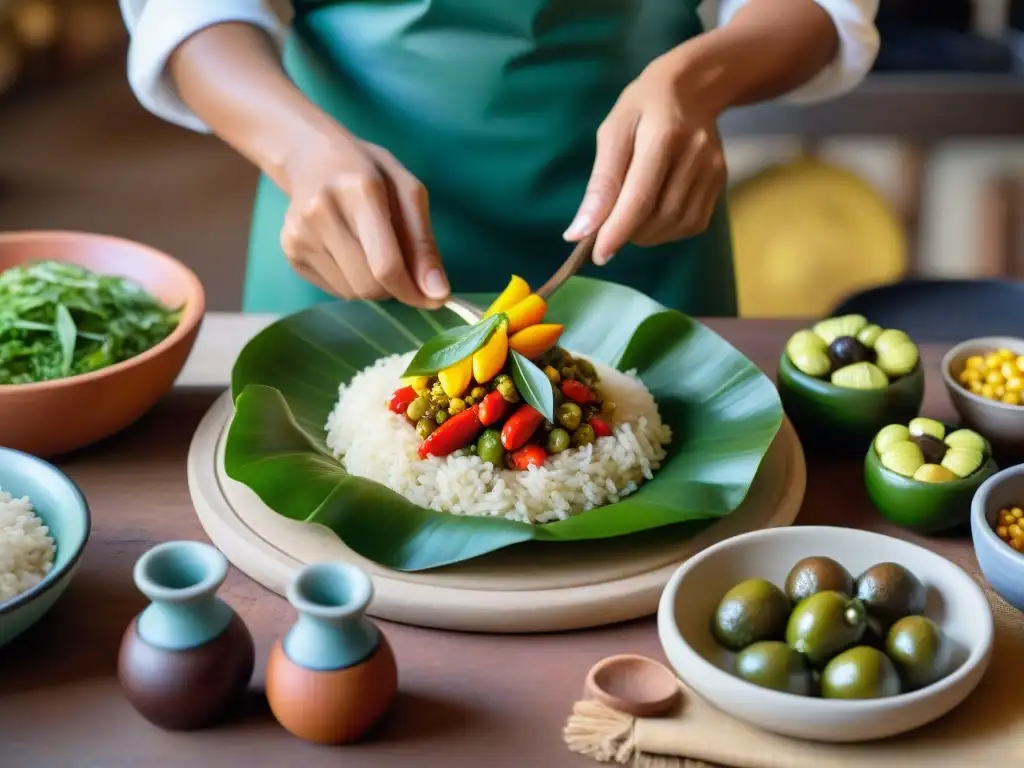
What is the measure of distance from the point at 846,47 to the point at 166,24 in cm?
114

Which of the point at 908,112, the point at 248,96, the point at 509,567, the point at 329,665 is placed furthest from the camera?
the point at 908,112

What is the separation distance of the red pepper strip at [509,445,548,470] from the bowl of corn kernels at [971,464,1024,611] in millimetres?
519

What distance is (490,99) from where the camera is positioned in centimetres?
198

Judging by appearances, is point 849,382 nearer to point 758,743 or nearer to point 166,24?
point 758,743

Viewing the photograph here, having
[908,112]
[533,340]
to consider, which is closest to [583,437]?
[533,340]

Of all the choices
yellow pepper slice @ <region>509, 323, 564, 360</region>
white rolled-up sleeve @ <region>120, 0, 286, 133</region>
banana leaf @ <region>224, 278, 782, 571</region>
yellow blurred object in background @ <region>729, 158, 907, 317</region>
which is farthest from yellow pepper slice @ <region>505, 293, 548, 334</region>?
yellow blurred object in background @ <region>729, 158, 907, 317</region>

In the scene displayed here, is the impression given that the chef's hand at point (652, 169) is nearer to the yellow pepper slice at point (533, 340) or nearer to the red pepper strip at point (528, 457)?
the yellow pepper slice at point (533, 340)

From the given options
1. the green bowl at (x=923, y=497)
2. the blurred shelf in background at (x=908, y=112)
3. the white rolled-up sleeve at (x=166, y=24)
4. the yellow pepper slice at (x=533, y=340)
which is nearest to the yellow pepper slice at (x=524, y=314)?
the yellow pepper slice at (x=533, y=340)

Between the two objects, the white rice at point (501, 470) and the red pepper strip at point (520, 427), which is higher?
the red pepper strip at point (520, 427)

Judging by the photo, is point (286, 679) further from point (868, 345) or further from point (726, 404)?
point (868, 345)

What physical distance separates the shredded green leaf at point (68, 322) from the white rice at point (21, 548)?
1.08 feet

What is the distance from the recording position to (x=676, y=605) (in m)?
1.17

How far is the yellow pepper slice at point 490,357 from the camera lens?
1.50m

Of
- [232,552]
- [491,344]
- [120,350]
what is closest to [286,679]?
[232,552]
